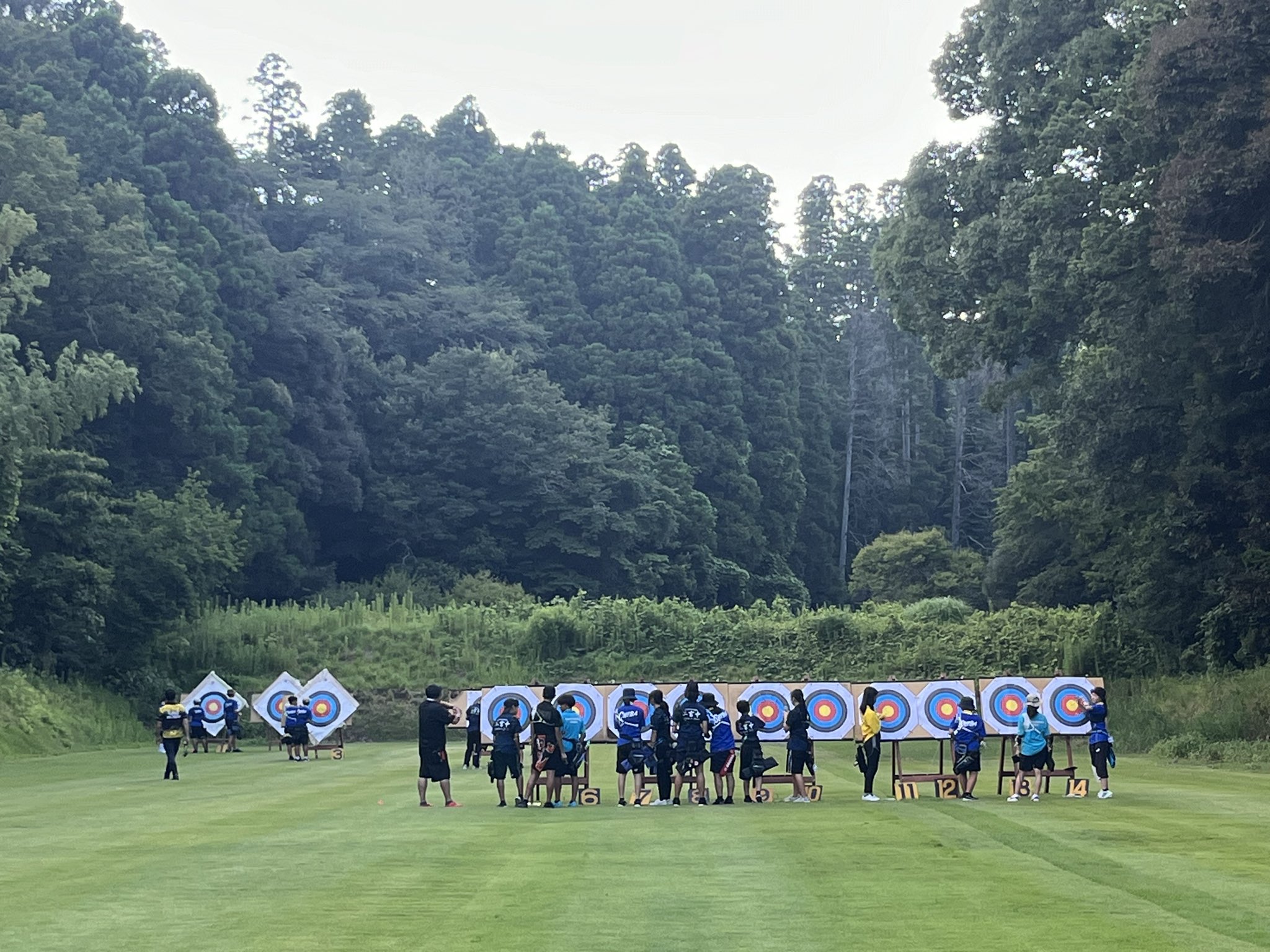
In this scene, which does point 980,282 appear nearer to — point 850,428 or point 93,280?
point 93,280

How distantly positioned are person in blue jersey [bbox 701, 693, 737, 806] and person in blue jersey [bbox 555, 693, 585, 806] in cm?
177

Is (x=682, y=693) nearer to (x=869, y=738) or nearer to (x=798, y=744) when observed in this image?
(x=798, y=744)

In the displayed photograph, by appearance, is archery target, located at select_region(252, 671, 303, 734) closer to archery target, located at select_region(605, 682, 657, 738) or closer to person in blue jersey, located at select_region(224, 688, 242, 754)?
person in blue jersey, located at select_region(224, 688, 242, 754)

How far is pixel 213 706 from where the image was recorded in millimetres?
42812

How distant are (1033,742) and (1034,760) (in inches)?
10.2

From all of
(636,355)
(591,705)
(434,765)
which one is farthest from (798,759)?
(636,355)

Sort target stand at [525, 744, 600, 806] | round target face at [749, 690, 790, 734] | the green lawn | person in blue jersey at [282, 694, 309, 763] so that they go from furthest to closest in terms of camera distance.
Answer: person in blue jersey at [282, 694, 309, 763] < round target face at [749, 690, 790, 734] < target stand at [525, 744, 600, 806] < the green lawn

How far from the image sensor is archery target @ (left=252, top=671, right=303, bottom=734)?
41000 mm

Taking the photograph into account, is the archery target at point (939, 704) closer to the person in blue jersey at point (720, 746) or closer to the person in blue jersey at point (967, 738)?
the person in blue jersey at point (967, 738)

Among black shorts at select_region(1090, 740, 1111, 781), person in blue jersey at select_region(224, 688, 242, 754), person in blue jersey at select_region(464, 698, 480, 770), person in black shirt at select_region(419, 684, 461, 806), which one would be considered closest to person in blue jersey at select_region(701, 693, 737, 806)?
person in black shirt at select_region(419, 684, 461, 806)

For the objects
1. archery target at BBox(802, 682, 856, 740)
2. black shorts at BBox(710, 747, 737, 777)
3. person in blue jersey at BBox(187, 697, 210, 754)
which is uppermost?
archery target at BBox(802, 682, 856, 740)

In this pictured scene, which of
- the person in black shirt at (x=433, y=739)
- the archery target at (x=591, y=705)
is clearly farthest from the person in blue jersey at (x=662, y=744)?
the archery target at (x=591, y=705)

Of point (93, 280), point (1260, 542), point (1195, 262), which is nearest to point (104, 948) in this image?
point (1195, 262)

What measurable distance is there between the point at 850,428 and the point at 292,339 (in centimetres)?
3675
